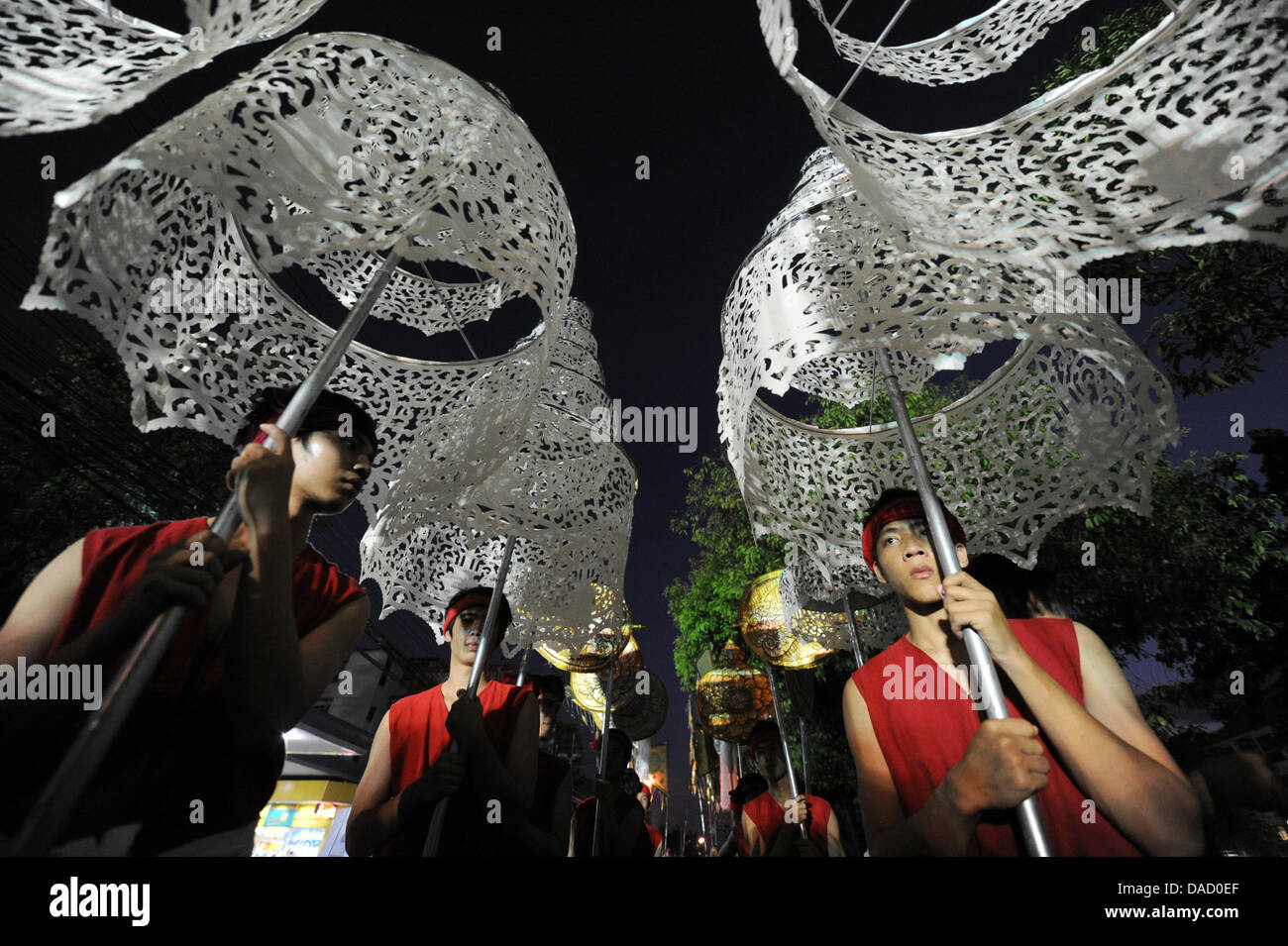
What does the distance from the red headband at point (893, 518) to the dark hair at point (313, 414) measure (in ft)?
5.25

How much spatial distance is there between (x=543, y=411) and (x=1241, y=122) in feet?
8.48

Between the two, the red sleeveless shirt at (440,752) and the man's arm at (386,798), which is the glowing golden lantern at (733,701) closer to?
the red sleeveless shirt at (440,752)

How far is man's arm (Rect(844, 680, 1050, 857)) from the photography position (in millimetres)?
1112

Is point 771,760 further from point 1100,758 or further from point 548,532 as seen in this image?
point 1100,758

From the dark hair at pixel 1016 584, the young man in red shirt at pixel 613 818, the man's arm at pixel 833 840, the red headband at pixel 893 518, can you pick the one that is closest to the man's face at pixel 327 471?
the red headband at pixel 893 518

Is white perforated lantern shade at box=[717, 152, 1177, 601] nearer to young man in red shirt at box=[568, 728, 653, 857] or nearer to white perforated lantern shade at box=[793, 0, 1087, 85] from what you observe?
white perforated lantern shade at box=[793, 0, 1087, 85]

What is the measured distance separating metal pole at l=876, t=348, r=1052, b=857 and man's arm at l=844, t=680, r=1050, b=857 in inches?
1.6

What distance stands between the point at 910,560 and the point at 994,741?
0.72 meters

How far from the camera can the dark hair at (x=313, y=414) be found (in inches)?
67.5

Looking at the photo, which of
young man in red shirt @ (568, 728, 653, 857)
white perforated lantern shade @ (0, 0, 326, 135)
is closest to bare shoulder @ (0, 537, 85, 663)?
white perforated lantern shade @ (0, 0, 326, 135)

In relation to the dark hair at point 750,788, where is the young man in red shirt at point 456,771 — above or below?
above

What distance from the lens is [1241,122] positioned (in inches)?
48.0
